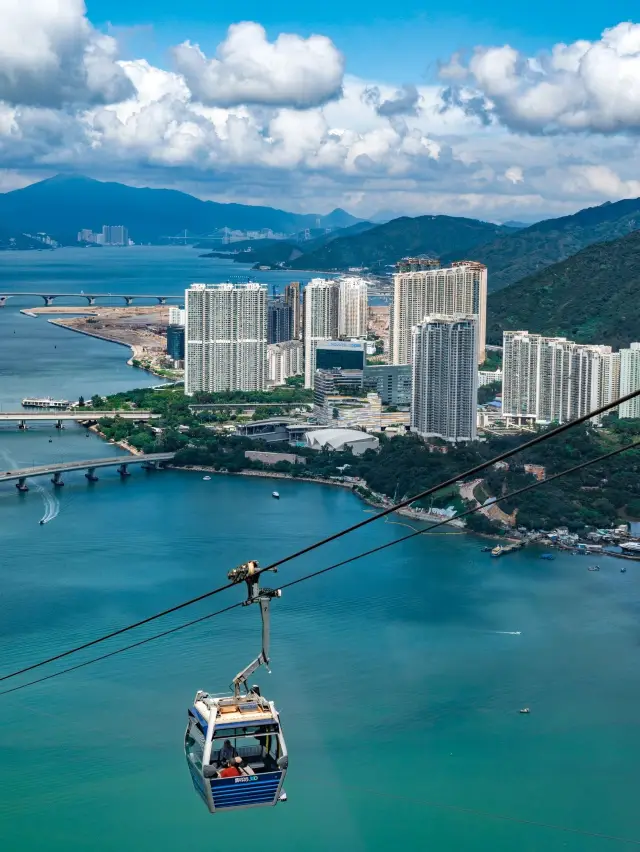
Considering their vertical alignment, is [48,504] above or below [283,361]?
below

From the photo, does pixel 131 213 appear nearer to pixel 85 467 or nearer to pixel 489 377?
pixel 489 377

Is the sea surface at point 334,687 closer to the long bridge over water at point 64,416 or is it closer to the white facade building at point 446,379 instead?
the white facade building at point 446,379

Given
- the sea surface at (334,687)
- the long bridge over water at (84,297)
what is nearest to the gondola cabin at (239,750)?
the sea surface at (334,687)

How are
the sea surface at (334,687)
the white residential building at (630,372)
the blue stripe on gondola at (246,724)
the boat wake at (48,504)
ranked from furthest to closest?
the white residential building at (630,372) < the boat wake at (48,504) < the sea surface at (334,687) < the blue stripe on gondola at (246,724)

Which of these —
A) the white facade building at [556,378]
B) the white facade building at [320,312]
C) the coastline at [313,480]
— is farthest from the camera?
the white facade building at [320,312]

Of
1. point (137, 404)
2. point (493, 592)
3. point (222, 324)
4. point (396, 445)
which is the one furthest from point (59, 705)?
point (222, 324)

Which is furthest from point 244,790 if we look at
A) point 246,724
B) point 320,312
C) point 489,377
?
point 320,312

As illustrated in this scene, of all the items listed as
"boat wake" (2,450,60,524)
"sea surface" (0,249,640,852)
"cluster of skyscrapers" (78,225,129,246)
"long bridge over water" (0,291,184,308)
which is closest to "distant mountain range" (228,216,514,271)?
"long bridge over water" (0,291,184,308)
